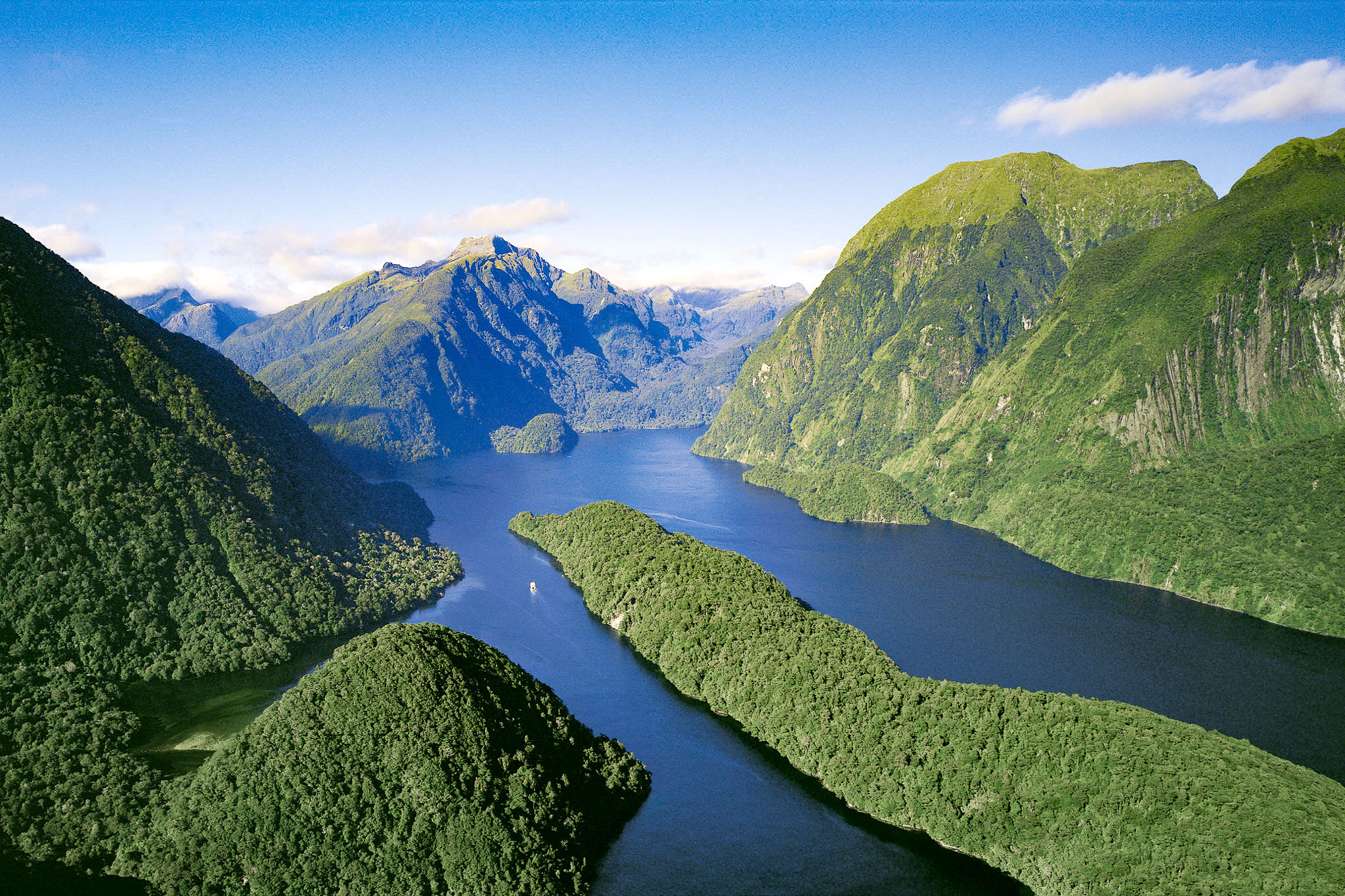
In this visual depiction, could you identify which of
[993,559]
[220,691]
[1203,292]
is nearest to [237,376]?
[220,691]

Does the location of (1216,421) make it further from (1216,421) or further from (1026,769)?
(1026,769)

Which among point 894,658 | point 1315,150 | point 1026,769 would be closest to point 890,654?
point 894,658

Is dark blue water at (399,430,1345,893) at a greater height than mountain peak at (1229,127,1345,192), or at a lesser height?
lesser

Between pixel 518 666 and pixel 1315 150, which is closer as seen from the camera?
pixel 518 666

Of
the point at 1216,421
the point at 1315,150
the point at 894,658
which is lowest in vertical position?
the point at 894,658

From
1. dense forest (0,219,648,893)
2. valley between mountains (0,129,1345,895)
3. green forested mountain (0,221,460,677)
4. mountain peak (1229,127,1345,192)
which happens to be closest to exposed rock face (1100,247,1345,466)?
valley between mountains (0,129,1345,895)

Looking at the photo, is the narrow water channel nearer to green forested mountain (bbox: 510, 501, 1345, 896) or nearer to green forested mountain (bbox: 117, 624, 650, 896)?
green forested mountain (bbox: 510, 501, 1345, 896)
